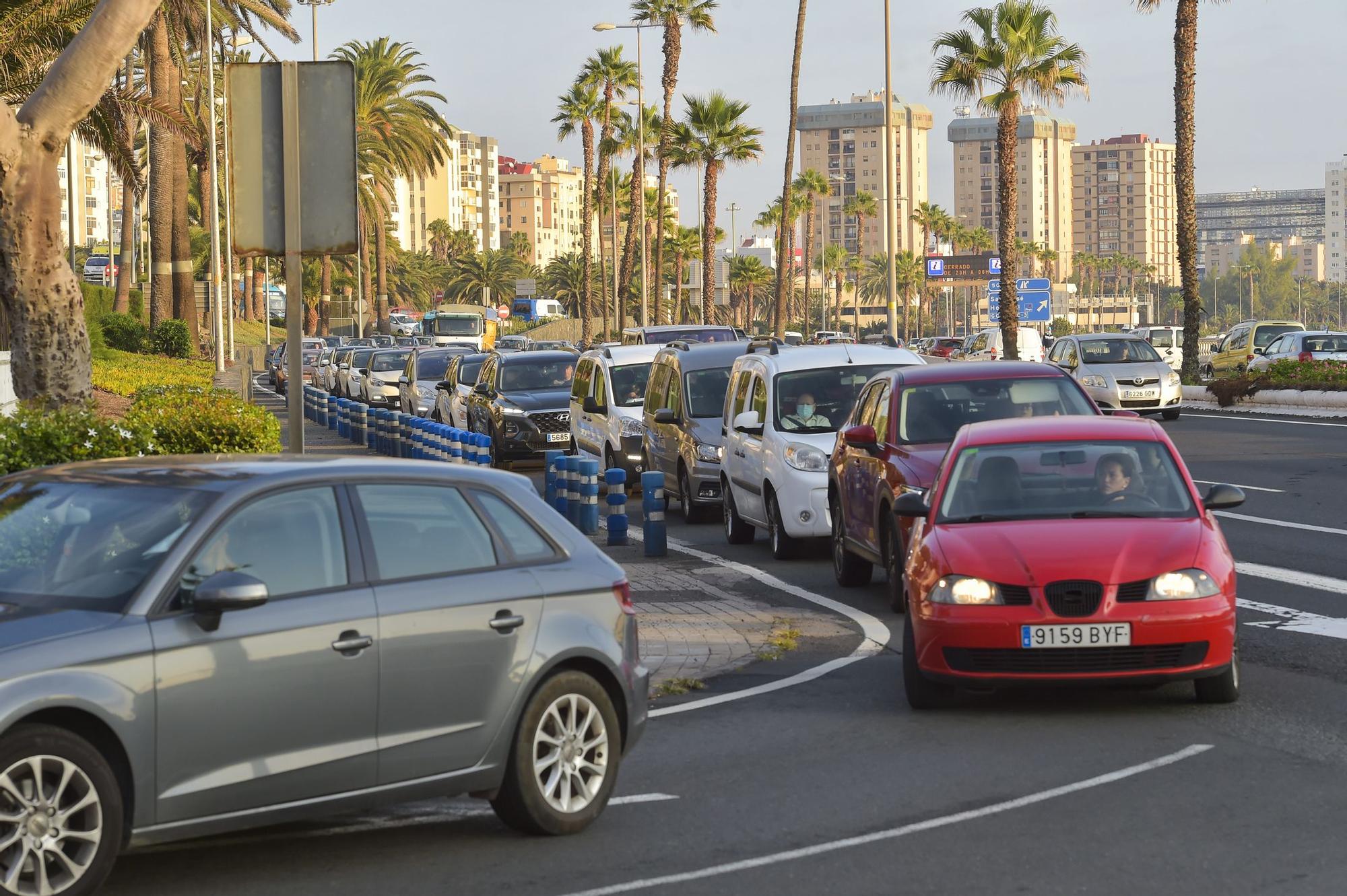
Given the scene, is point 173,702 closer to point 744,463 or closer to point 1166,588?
point 1166,588

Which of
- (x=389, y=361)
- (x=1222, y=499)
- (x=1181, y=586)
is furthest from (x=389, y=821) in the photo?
(x=389, y=361)

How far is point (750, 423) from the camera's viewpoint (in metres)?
16.8

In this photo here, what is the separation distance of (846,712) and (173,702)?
4.57 meters

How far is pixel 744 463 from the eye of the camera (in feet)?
57.7

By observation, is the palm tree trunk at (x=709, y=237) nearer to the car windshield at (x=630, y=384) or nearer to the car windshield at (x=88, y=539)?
the car windshield at (x=630, y=384)

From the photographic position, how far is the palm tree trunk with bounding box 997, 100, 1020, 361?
168ft

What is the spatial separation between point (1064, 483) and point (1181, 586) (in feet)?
4.29

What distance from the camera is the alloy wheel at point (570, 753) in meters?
6.96

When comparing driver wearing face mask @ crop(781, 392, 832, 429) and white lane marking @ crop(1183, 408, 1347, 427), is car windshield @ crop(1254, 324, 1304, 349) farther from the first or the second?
driver wearing face mask @ crop(781, 392, 832, 429)

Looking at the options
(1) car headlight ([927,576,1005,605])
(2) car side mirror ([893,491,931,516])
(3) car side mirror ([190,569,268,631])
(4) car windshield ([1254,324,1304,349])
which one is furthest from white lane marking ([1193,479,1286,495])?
(4) car windshield ([1254,324,1304,349])

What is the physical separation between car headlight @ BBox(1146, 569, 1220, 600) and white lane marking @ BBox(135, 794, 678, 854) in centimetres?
279

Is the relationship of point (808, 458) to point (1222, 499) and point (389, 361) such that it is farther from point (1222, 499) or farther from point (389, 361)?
point (389, 361)

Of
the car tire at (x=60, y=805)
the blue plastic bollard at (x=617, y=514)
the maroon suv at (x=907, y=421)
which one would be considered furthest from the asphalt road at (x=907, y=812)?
the blue plastic bollard at (x=617, y=514)

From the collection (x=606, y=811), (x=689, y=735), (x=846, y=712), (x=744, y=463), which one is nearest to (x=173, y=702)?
(x=606, y=811)
